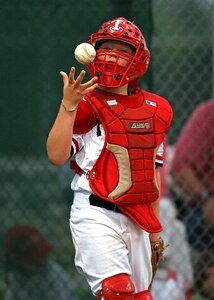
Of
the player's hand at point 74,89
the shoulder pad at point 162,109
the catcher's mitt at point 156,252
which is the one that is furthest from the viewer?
the catcher's mitt at point 156,252

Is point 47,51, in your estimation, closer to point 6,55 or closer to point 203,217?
point 6,55

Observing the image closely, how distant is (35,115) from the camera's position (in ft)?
19.3

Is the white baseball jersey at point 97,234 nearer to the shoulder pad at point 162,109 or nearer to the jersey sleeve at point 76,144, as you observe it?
the jersey sleeve at point 76,144

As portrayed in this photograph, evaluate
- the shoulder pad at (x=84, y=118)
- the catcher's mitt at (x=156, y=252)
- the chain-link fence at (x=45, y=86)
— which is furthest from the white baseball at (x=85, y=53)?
the chain-link fence at (x=45, y=86)

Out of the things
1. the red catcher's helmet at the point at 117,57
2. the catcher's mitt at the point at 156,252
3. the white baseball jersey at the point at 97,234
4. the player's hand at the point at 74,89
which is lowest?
the catcher's mitt at the point at 156,252

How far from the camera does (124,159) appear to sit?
452 cm

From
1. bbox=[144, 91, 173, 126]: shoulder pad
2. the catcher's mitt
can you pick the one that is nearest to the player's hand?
bbox=[144, 91, 173, 126]: shoulder pad

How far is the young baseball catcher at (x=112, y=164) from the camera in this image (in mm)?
4465

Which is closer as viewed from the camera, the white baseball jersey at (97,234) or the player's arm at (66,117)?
the player's arm at (66,117)

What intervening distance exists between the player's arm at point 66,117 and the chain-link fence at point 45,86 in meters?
1.50

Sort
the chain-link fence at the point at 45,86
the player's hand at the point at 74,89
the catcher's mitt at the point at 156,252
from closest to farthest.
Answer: the player's hand at the point at 74,89
the catcher's mitt at the point at 156,252
the chain-link fence at the point at 45,86

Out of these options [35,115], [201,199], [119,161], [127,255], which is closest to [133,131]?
[119,161]

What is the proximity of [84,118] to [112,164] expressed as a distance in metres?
0.26

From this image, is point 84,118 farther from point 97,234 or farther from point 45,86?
point 45,86
